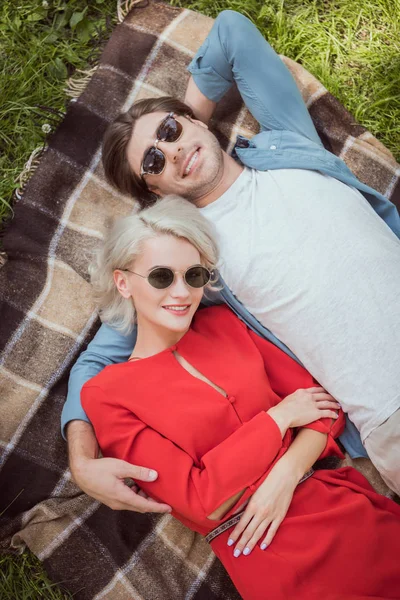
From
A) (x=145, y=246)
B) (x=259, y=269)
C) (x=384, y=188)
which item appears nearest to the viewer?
(x=145, y=246)

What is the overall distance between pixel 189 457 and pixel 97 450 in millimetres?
705

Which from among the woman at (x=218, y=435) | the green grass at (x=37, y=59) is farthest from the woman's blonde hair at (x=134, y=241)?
the green grass at (x=37, y=59)

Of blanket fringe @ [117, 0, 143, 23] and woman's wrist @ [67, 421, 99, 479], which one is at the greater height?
blanket fringe @ [117, 0, 143, 23]

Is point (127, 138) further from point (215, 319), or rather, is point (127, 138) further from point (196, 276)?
point (215, 319)

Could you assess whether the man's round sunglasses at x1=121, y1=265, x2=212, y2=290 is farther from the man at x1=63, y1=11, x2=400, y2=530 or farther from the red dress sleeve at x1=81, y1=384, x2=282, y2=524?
the red dress sleeve at x1=81, y1=384, x2=282, y2=524

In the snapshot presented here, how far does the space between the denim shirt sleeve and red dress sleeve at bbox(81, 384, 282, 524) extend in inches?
16.2

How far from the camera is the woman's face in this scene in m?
3.23

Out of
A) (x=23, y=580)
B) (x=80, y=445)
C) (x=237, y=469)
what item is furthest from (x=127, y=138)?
(x=23, y=580)

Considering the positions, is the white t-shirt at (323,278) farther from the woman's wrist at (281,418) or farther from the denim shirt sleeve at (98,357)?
the denim shirt sleeve at (98,357)

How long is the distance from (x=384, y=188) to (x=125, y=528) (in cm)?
295

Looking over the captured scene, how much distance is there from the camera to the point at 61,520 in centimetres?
383

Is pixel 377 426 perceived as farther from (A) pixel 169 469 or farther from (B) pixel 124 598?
(B) pixel 124 598

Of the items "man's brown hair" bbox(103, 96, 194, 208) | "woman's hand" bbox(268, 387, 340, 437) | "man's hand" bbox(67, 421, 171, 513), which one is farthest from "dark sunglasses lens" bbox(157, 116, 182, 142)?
"man's hand" bbox(67, 421, 171, 513)

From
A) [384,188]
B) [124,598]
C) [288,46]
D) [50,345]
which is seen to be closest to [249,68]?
[288,46]
